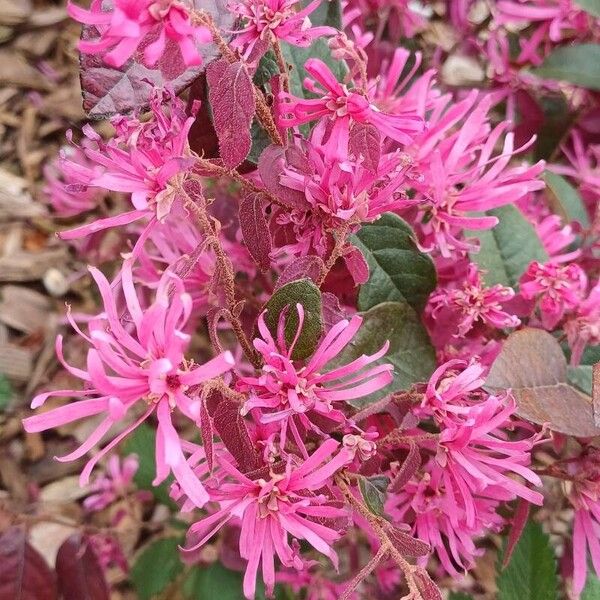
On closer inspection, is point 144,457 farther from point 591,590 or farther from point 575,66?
point 575,66

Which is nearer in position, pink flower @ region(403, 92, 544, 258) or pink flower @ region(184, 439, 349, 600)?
pink flower @ region(184, 439, 349, 600)

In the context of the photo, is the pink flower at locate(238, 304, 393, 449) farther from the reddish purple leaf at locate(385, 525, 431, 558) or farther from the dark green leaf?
the dark green leaf

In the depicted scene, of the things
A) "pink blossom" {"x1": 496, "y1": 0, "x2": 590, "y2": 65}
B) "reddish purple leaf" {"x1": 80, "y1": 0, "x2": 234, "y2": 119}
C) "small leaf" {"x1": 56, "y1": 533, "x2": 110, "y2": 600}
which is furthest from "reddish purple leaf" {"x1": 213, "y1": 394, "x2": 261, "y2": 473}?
"pink blossom" {"x1": 496, "y1": 0, "x2": 590, "y2": 65}

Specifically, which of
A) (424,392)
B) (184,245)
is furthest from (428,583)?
(184,245)

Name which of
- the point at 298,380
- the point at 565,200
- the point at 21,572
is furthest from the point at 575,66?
the point at 21,572

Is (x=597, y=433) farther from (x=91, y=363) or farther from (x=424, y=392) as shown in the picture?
(x=91, y=363)
